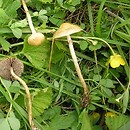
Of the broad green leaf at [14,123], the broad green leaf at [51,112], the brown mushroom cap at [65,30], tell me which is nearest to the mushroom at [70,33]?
the brown mushroom cap at [65,30]

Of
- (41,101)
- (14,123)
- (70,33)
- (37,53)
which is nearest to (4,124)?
(14,123)

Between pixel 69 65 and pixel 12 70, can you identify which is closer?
A: pixel 12 70

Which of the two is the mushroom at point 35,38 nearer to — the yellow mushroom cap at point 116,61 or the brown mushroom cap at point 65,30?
the brown mushroom cap at point 65,30

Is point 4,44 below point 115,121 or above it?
above

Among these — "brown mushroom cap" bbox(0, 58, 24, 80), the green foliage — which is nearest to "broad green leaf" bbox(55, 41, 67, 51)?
the green foliage

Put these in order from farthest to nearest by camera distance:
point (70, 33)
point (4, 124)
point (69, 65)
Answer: point (69, 65) < point (70, 33) < point (4, 124)

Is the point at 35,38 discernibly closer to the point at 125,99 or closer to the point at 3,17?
the point at 3,17
